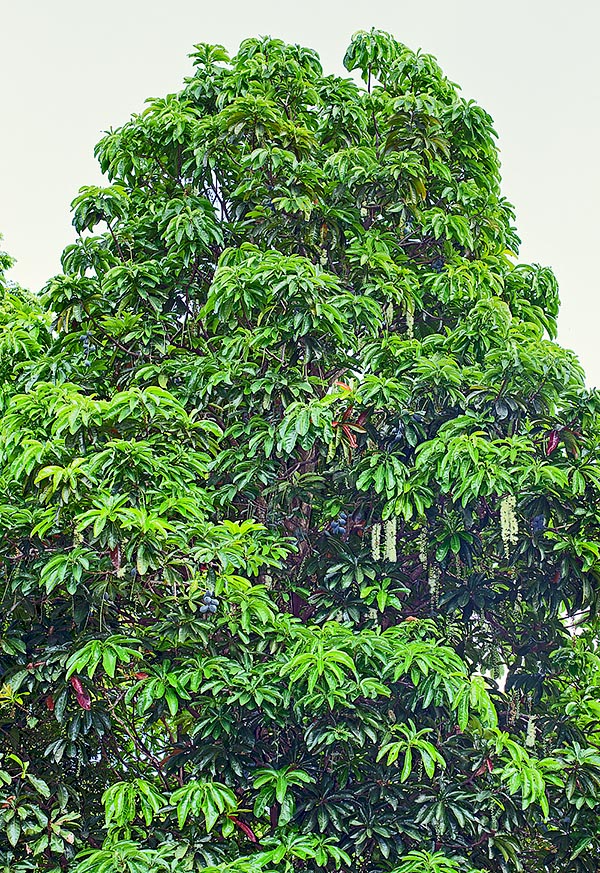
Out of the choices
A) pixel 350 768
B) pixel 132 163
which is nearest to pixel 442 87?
pixel 132 163

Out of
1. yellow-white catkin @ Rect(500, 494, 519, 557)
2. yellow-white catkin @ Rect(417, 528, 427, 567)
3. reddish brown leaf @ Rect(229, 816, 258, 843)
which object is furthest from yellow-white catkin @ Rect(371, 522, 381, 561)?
reddish brown leaf @ Rect(229, 816, 258, 843)

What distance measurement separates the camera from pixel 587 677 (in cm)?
521

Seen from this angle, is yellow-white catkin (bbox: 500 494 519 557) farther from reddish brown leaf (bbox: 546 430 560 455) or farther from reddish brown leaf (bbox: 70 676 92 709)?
reddish brown leaf (bbox: 70 676 92 709)

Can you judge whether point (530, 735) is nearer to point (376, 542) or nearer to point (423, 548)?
point (423, 548)

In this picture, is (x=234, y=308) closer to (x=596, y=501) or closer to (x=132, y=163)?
(x=132, y=163)

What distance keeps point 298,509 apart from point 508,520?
1.16 m

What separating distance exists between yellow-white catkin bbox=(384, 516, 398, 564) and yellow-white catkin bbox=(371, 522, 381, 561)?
0.04 m

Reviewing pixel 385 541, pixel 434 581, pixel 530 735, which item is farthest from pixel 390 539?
pixel 530 735

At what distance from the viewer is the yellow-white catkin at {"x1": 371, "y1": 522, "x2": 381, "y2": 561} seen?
16.7 feet

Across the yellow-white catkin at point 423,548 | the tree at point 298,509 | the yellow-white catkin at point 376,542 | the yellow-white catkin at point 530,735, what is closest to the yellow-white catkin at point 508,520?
the tree at point 298,509

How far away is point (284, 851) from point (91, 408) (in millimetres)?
2111

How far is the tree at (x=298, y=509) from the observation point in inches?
173

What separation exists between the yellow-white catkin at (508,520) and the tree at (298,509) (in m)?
0.05

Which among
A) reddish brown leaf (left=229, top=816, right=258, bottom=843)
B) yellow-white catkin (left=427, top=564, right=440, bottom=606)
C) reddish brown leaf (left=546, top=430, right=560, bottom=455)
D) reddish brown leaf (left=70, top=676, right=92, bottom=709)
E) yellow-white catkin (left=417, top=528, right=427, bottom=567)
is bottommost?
reddish brown leaf (left=229, top=816, right=258, bottom=843)
